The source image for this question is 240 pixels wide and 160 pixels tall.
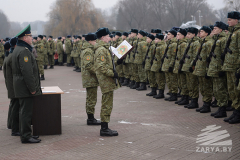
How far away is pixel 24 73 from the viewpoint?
5738 millimetres

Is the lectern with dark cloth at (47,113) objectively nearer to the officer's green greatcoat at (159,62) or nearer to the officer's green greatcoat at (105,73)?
the officer's green greatcoat at (105,73)

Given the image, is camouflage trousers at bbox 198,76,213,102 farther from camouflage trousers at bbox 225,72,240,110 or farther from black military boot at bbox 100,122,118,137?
black military boot at bbox 100,122,118,137

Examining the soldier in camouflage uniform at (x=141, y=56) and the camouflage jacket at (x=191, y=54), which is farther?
the soldier in camouflage uniform at (x=141, y=56)

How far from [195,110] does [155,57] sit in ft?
9.29

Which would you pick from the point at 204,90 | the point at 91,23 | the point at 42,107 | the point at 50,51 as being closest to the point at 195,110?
the point at 204,90

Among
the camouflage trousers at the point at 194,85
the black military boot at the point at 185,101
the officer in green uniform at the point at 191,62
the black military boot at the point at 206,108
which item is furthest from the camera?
the black military boot at the point at 185,101

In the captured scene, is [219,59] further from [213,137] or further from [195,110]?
[213,137]

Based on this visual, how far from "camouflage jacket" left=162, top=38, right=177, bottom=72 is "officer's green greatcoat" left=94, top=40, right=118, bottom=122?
4127 mm

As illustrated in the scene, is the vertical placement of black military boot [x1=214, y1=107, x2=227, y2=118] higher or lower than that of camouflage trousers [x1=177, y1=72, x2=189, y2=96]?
lower

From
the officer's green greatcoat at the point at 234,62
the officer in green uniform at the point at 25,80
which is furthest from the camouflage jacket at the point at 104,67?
the officer's green greatcoat at the point at 234,62

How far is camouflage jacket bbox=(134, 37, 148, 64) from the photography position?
12453mm

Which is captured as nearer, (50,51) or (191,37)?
(191,37)

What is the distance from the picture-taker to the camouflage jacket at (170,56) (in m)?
9.98

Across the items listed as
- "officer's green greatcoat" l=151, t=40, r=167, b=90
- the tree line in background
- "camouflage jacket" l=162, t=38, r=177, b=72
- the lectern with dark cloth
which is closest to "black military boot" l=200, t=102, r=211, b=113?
"camouflage jacket" l=162, t=38, r=177, b=72
